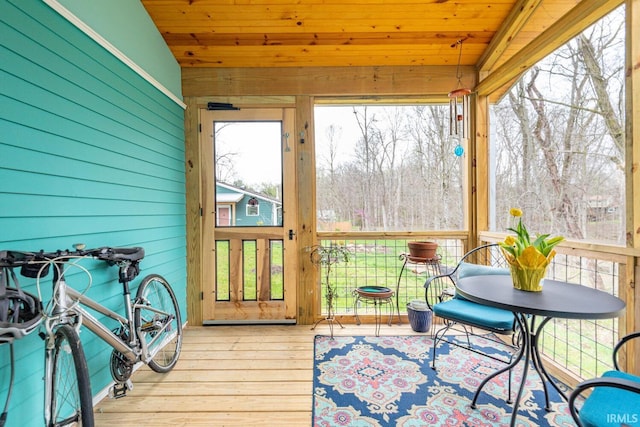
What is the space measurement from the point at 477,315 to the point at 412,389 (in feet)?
2.26

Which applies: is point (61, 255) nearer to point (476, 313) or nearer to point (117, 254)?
point (117, 254)

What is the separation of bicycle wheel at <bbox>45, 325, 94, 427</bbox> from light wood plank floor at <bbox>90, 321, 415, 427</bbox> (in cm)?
44

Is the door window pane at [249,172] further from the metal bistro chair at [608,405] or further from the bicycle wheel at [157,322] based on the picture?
the metal bistro chair at [608,405]

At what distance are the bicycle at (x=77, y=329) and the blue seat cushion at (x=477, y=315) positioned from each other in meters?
2.14

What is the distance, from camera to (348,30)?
104 inches

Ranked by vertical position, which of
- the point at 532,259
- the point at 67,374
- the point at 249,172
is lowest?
the point at 67,374

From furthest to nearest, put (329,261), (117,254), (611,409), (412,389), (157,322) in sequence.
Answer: (329,261), (157,322), (412,389), (117,254), (611,409)

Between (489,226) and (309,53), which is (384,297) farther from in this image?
(309,53)

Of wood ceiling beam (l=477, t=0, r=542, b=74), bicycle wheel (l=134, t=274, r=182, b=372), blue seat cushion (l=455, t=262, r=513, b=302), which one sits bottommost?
bicycle wheel (l=134, t=274, r=182, b=372)

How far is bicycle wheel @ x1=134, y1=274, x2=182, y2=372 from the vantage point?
1.99 meters

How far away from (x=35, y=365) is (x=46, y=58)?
1.64m

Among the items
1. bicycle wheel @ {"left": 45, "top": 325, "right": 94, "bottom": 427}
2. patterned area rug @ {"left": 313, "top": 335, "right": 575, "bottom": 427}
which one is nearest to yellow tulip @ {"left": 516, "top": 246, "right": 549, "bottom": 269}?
patterned area rug @ {"left": 313, "top": 335, "right": 575, "bottom": 427}

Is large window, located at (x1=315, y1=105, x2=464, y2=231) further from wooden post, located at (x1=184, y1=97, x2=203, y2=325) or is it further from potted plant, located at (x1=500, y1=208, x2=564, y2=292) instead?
potted plant, located at (x1=500, y1=208, x2=564, y2=292)

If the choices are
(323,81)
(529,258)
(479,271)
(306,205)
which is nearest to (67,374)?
(306,205)
